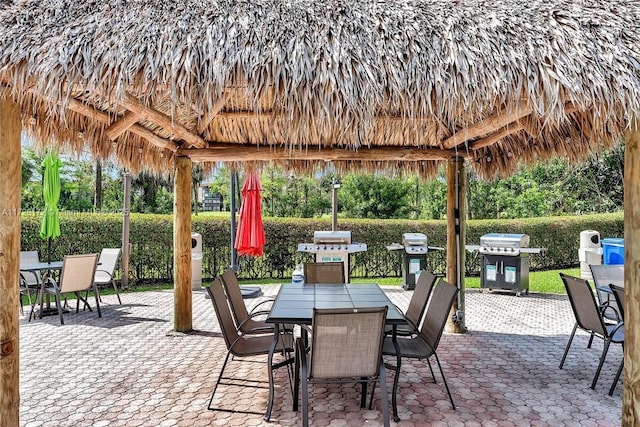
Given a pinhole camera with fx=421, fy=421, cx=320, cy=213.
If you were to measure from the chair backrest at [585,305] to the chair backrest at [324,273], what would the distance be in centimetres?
266

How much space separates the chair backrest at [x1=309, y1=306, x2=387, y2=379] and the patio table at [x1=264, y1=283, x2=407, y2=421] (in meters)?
0.32

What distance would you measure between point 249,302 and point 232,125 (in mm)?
3535

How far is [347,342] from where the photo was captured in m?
2.97

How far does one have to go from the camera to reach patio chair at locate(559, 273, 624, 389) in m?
3.82

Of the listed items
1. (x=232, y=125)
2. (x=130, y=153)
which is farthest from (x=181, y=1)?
(x=130, y=153)

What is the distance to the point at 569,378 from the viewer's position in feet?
13.4

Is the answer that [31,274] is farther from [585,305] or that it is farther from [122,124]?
[585,305]

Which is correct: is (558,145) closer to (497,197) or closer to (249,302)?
(249,302)

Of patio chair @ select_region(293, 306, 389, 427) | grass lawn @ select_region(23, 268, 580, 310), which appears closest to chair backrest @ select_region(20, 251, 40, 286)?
grass lawn @ select_region(23, 268, 580, 310)

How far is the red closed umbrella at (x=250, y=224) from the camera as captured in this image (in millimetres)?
8023

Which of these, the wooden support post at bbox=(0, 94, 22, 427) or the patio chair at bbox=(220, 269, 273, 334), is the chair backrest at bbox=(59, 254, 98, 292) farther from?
the wooden support post at bbox=(0, 94, 22, 427)

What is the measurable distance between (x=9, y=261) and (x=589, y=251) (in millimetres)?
11449

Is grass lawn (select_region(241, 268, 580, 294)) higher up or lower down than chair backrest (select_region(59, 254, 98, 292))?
lower down

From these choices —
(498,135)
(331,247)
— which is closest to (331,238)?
(331,247)
